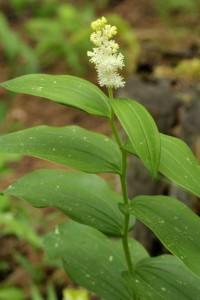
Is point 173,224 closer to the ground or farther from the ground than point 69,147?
closer to the ground

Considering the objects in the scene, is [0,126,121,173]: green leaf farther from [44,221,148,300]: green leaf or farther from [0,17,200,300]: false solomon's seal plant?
[44,221,148,300]: green leaf

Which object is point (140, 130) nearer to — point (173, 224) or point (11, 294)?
point (173, 224)

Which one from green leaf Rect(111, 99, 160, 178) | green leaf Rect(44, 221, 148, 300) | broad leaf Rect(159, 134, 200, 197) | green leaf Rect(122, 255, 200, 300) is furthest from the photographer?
green leaf Rect(44, 221, 148, 300)

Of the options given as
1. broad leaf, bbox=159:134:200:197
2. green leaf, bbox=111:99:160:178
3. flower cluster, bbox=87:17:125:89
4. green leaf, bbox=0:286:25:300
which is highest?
flower cluster, bbox=87:17:125:89

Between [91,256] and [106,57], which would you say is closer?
[106,57]

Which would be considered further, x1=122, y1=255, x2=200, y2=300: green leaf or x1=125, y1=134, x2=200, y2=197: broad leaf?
x1=122, y1=255, x2=200, y2=300: green leaf

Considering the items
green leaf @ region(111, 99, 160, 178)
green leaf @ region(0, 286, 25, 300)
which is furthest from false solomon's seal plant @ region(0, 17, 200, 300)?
green leaf @ region(0, 286, 25, 300)

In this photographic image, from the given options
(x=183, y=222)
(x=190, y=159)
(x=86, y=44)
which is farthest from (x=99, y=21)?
(x=86, y=44)

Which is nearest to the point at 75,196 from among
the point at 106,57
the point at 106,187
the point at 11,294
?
the point at 106,187

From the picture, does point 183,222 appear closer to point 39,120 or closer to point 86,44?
point 39,120
